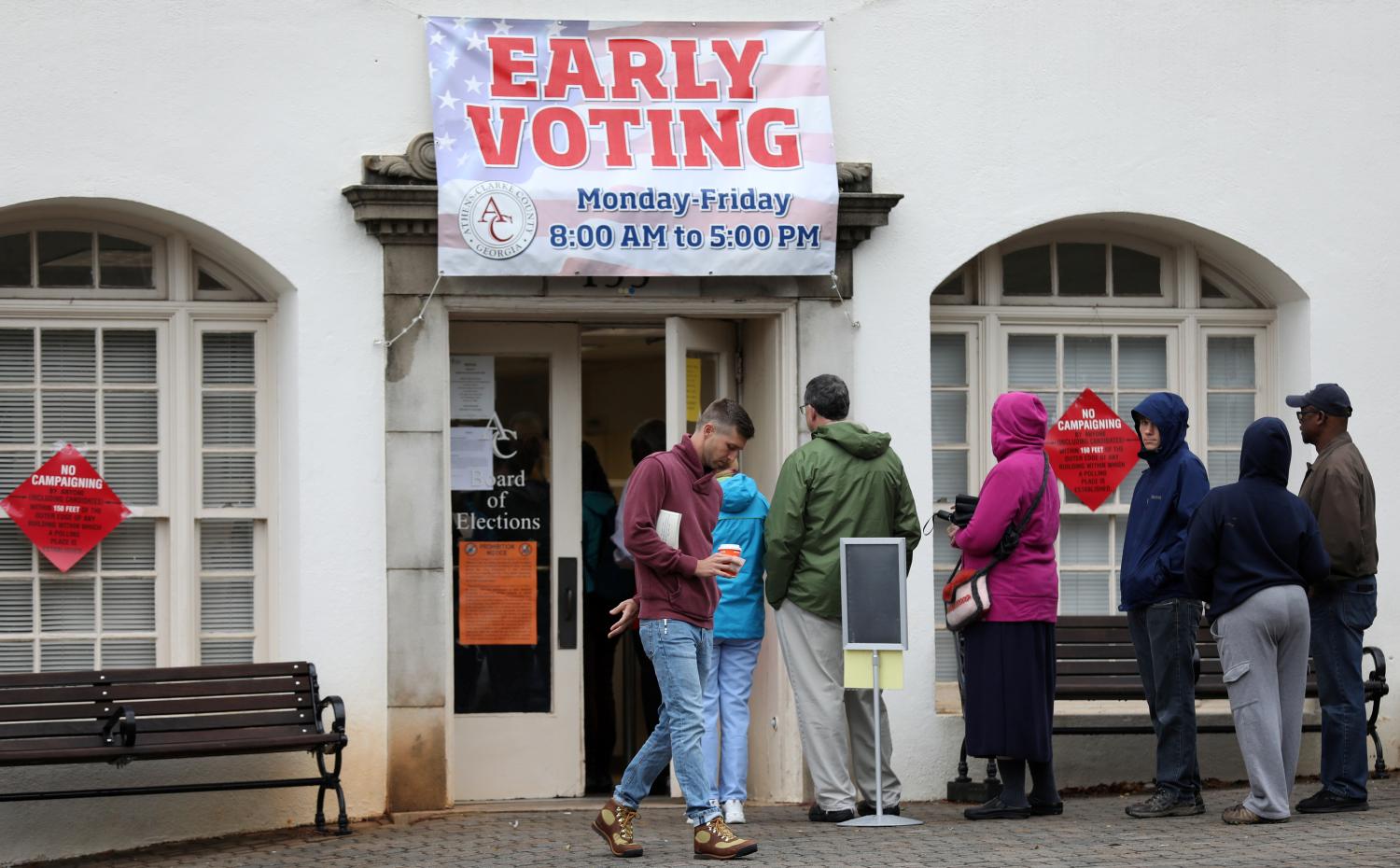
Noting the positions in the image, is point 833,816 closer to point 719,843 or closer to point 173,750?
point 719,843

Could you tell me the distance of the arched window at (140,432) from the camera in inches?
386

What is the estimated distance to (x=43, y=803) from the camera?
9344mm

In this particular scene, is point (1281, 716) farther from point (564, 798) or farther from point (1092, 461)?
point (564, 798)

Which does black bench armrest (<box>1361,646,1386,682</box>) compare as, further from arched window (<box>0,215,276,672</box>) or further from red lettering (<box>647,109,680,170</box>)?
arched window (<box>0,215,276,672</box>)

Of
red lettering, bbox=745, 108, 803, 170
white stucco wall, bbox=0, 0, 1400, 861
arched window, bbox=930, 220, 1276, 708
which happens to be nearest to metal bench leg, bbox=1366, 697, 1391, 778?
white stucco wall, bbox=0, 0, 1400, 861

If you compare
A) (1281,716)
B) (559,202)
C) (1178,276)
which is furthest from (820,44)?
(1281,716)

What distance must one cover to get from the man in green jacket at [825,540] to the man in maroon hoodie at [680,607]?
789 mm

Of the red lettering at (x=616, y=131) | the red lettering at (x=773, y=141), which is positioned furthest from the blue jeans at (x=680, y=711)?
the red lettering at (x=773, y=141)

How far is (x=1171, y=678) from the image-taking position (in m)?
8.80

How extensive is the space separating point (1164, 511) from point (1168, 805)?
1393mm

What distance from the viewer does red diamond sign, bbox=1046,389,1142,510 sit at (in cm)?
1092

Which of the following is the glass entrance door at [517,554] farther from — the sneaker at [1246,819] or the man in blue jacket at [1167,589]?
the sneaker at [1246,819]

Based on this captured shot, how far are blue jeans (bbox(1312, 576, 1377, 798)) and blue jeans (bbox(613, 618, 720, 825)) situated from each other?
3.00 metres

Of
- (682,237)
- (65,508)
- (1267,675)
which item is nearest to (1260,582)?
(1267,675)
